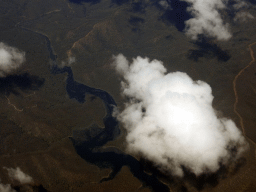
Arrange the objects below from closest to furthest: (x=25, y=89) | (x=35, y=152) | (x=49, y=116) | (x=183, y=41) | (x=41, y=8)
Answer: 1. (x=35, y=152)
2. (x=49, y=116)
3. (x=25, y=89)
4. (x=183, y=41)
5. (x=41, y=8)

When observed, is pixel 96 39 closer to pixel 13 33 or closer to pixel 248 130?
pixel 13 33

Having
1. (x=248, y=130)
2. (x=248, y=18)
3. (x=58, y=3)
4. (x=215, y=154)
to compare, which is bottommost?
(x=58, y=3)

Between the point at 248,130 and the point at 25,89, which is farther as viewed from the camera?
the point at 25,89

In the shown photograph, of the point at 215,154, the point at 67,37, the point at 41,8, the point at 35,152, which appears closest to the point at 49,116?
the point at 35,152

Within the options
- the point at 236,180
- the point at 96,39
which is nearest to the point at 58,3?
the point at 96,39

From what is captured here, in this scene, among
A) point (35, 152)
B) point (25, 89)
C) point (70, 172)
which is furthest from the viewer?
point (25, 89)

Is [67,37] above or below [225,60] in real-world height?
below

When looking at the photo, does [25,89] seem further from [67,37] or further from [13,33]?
[13,33]

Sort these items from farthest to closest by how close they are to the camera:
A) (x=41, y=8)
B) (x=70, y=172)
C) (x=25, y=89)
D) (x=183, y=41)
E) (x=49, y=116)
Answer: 1. (x=41, y=8)
2. (x=183, y=41)
3. (x=25, y=89)
4. (x=49, y=116)
5. (x=70, y=172)

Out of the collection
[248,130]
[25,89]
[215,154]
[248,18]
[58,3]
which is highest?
[248,18]
